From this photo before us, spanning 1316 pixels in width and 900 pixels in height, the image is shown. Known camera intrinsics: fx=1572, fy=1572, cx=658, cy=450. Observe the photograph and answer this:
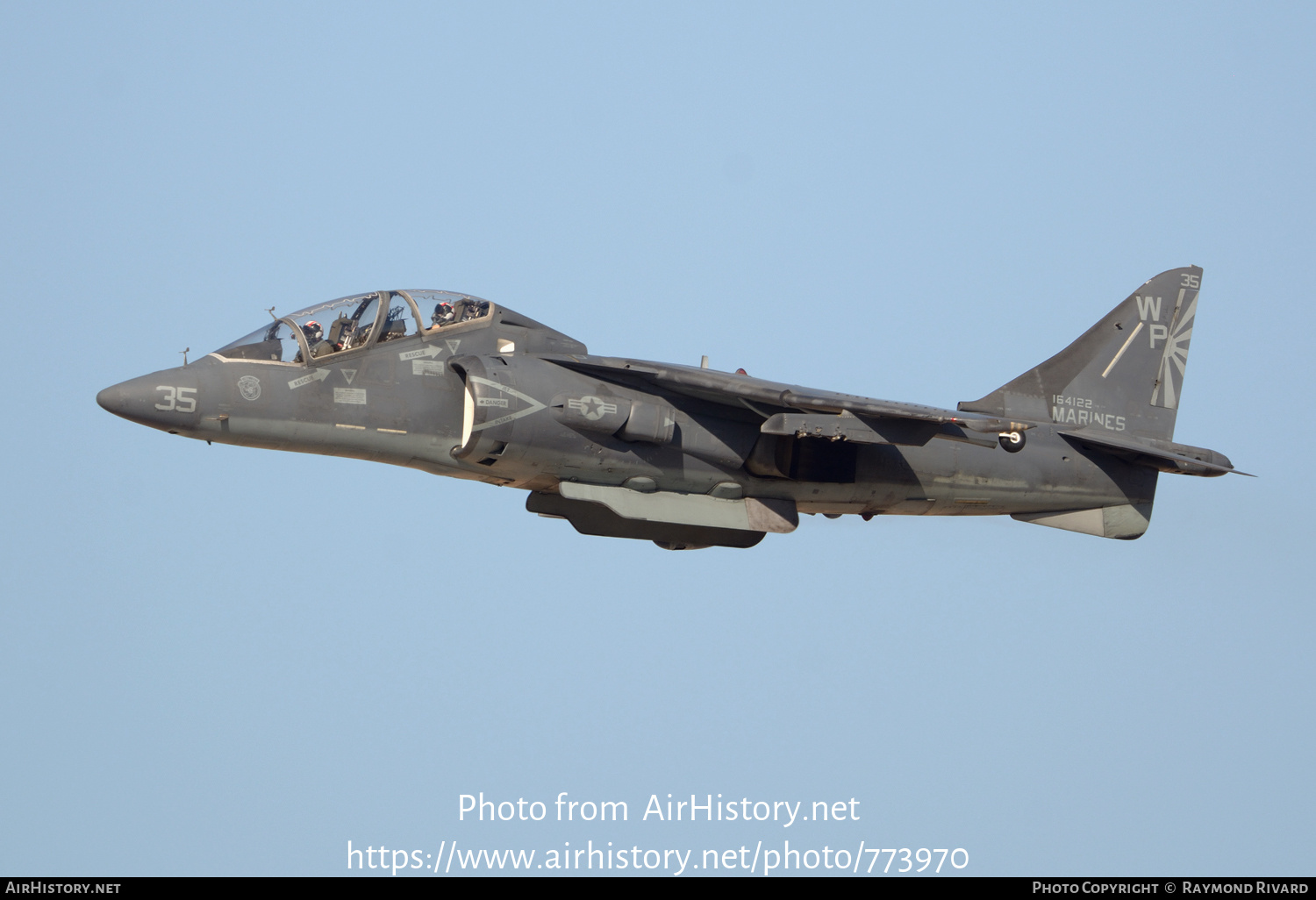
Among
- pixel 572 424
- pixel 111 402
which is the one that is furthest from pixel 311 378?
pixel 572 424

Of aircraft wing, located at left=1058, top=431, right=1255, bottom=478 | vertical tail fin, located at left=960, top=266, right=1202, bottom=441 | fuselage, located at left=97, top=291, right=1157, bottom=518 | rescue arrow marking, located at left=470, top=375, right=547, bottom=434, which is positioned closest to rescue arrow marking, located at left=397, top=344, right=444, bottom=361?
fuselage, located at left=97, top=291, right=1157, bottom=518

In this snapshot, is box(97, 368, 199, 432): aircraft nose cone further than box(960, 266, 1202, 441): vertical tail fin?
No

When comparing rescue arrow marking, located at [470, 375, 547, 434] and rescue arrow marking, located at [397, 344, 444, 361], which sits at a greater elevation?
rescue arrow marking, located at [397, 344, 444, 361]

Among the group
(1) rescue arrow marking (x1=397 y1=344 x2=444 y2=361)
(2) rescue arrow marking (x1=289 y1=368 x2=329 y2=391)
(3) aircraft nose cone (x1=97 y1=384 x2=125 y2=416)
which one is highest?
(1) rescue arrow marking (x1=397 y1=344 x2=444 y2=361)

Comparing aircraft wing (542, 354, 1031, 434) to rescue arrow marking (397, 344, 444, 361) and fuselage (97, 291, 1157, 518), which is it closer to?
fuselage (97, 291, 1157, 518)

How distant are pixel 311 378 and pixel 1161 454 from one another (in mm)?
10101

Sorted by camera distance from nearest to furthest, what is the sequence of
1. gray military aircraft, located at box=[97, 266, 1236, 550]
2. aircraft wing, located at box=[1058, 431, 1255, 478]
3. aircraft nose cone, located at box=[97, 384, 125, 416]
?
aircraft nose cone, located at box=[97, 384, 125, 416], gray military aircraft, located at box=[97, 266, 1236, 550], aircraft wing, located at box=[1058, 431, 1255, 478]

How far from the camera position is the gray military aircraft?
608 inches

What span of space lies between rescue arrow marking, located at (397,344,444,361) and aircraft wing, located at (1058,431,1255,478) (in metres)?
7.76

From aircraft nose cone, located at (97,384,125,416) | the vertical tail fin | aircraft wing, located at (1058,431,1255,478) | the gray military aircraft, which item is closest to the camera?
aircraft nose cone, located at (97,384,125,416)

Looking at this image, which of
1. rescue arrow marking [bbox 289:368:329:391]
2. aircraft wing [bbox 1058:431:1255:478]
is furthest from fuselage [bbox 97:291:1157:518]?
aircraft wing [bbox 1058:431:1255:478]

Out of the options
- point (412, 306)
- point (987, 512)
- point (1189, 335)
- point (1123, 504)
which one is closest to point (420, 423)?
point (412, 306)

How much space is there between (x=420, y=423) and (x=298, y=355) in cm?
137

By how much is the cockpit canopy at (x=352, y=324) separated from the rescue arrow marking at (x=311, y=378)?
17 centimetres
